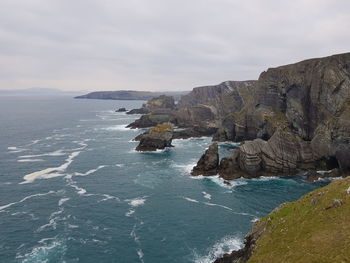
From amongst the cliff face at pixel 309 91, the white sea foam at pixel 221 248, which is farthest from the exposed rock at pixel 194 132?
the white sea foam at pixel 221 248

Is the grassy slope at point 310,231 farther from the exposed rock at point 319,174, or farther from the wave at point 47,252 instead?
the exposed rock at point 319,174

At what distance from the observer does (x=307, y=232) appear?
3903cm

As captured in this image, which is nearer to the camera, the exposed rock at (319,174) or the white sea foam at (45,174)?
the exposed rock at (319,174)

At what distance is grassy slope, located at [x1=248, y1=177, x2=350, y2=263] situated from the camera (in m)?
34.2

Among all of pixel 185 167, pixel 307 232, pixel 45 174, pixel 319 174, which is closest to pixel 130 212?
pixel 185 167

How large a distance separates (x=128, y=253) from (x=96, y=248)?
5961 millimetres

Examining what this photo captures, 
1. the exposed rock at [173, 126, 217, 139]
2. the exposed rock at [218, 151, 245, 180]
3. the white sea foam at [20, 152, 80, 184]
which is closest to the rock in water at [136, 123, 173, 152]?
the exposed rock at [173, 126, 217, 139]

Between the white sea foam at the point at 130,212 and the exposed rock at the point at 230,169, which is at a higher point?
the exposed rock at the point at 230,169

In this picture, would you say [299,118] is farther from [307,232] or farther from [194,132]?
[307,232]

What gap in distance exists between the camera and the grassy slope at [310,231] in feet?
112

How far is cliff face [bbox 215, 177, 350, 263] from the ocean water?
11566 millimetres

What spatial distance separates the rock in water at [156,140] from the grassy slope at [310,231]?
294ft

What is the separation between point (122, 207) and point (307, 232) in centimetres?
4498

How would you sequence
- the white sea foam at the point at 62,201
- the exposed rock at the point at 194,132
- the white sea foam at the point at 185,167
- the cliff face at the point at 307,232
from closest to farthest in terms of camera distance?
the cliff face at the point at 307,232
the white sea foam at the point at 62,201
the white sea foam at the point at 185,167
the exposed rock at the point at 194,132
